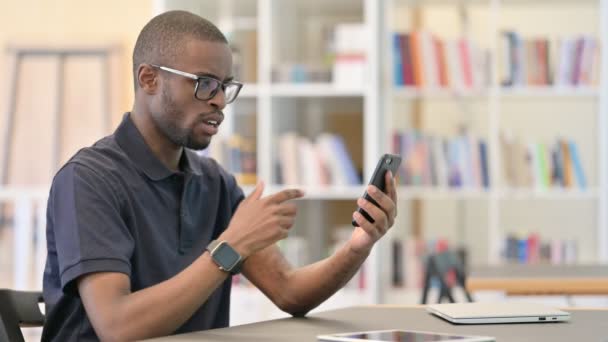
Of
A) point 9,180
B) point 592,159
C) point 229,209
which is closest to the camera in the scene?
point 229,209

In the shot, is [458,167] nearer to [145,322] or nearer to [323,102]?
[323,102]

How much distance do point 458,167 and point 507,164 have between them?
219 mm

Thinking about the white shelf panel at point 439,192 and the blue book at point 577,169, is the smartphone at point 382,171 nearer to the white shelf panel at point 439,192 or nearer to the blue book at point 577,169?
the white shelf panel at point 439,192

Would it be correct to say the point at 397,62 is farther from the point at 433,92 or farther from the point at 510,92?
the point at 510,92

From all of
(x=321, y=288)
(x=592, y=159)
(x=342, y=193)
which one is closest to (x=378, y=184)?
(x=321, y=288)

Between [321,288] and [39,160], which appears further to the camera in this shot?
[39,160]

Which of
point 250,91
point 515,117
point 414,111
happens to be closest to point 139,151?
point 250,91

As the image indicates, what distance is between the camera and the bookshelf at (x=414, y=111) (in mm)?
4500

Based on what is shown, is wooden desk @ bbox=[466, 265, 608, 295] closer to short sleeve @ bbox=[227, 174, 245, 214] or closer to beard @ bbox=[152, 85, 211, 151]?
short sleeve @ bbox=[227, 174, 245, 214]

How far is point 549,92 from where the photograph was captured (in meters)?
4.55

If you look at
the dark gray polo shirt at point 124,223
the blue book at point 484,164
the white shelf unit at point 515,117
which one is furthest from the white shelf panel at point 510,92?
the dark gray polo shirt at point 124,223

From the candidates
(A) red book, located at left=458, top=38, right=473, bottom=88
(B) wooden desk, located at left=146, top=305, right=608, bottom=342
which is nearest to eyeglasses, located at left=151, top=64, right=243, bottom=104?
(B) wooden desk, located at left=146, top=305, right=608, bottom=342

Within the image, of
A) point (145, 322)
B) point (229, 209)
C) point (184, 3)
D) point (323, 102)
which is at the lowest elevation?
point (145, 322)

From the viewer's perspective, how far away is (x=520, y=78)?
182 inches
